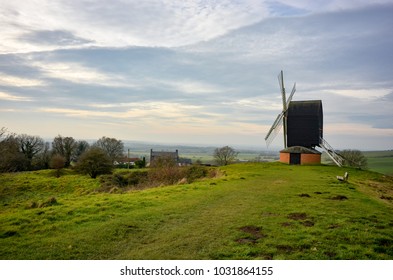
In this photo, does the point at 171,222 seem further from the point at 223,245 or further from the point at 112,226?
the point at 223,245

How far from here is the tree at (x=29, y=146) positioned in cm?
7343

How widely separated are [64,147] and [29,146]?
824 centimetres

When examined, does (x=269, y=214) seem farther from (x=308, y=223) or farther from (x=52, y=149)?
(x=52, y=149)

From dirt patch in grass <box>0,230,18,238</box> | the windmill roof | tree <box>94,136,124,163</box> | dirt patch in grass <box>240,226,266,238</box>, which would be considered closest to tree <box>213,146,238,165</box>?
tree <box>94,136,124,163</box>

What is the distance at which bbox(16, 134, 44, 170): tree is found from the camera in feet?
241

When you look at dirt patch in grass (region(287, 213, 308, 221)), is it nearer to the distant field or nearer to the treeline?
the distant field

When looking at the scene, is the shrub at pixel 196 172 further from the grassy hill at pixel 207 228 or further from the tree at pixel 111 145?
the tree at pixel 111 145

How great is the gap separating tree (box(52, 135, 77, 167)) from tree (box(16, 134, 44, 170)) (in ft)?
12.8

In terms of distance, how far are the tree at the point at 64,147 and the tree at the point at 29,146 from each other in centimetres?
391

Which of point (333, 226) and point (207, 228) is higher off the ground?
point (333, 226)

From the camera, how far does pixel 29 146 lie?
7556 cm

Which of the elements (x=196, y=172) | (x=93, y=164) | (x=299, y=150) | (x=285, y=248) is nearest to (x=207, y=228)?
(x=285, y=248)

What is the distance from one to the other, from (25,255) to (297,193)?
52.2 feet

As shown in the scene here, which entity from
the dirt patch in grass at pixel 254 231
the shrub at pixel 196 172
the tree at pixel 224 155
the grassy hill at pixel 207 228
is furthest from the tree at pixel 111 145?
the dirt patch in grass at pixel 254 231
